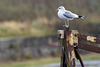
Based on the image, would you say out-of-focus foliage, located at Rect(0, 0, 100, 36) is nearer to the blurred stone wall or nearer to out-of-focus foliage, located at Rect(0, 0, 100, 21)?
out-of-focus foliage, located at Rect(0, 0, 100, 21)

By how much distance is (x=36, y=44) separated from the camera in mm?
19391

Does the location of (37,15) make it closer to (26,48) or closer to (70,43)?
(26,48)

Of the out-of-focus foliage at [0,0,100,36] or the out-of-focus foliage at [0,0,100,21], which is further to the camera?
the out-of-focus foliage at [0,0,100,21]

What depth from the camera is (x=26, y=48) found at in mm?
17812

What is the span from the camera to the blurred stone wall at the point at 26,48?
17.3 m

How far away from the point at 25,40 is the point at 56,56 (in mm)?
1973

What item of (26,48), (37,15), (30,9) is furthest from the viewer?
(30,9)

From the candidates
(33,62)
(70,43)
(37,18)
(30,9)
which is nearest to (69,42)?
(70,43)

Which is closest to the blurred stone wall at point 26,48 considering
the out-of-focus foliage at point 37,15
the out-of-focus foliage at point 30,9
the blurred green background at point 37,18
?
the blurred green background at point 37,18

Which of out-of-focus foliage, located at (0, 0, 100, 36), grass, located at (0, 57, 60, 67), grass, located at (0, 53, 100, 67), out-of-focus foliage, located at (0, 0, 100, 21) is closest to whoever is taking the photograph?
grass, located at (0, 57, 60, 67)

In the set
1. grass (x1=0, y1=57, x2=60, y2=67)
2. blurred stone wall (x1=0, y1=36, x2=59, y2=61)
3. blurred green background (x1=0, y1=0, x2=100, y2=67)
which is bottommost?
grass (x1=0, y1=57, x2=60, y2=67)

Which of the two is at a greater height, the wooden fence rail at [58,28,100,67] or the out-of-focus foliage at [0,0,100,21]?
the out-of-focus foliage at [0,0,100,21]

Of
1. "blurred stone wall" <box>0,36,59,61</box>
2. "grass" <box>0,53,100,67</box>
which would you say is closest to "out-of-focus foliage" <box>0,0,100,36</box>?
"blurred stone wall" <box>0,36,59,61</box>

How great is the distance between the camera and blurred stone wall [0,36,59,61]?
17297 millimetres
